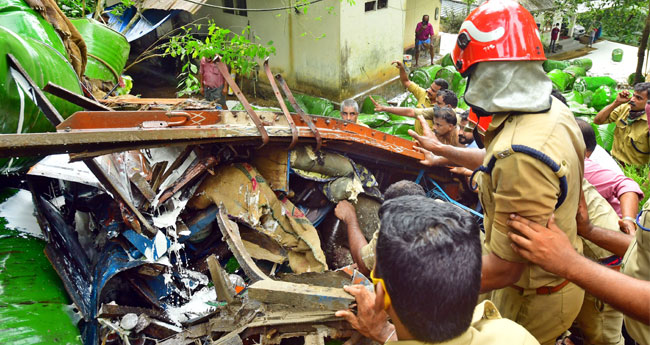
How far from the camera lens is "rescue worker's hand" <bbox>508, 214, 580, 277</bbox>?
1485mm

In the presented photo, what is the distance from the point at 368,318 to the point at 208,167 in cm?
154

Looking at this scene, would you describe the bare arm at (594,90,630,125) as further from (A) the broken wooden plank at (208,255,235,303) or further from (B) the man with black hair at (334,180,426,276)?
(A) the broken wooden plank at (208,255,235,303)

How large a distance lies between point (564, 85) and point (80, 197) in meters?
8.32

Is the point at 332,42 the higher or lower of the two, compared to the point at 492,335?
lower

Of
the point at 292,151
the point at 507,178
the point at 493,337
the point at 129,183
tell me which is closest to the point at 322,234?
the point at 292,151

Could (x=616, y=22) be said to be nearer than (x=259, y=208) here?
No

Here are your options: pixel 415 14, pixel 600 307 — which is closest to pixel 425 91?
pixel 600 307

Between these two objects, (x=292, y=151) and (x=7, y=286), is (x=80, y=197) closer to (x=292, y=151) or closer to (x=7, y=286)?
(x=7, y=286)

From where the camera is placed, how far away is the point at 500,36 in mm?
1645

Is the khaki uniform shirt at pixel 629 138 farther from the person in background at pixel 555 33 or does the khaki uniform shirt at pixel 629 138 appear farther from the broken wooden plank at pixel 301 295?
the person in background at pixel 555 33

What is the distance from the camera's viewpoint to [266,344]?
1.86 metres

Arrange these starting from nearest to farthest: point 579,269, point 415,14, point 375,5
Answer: point 579,269
point 375,5
point 415,14

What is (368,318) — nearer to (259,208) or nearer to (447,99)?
(259,208)

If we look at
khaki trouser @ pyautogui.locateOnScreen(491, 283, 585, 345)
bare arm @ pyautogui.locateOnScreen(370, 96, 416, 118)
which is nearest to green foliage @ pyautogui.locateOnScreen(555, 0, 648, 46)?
bare arm @ pyautogui.locateOnScreen(370, 96, 416, 118)
